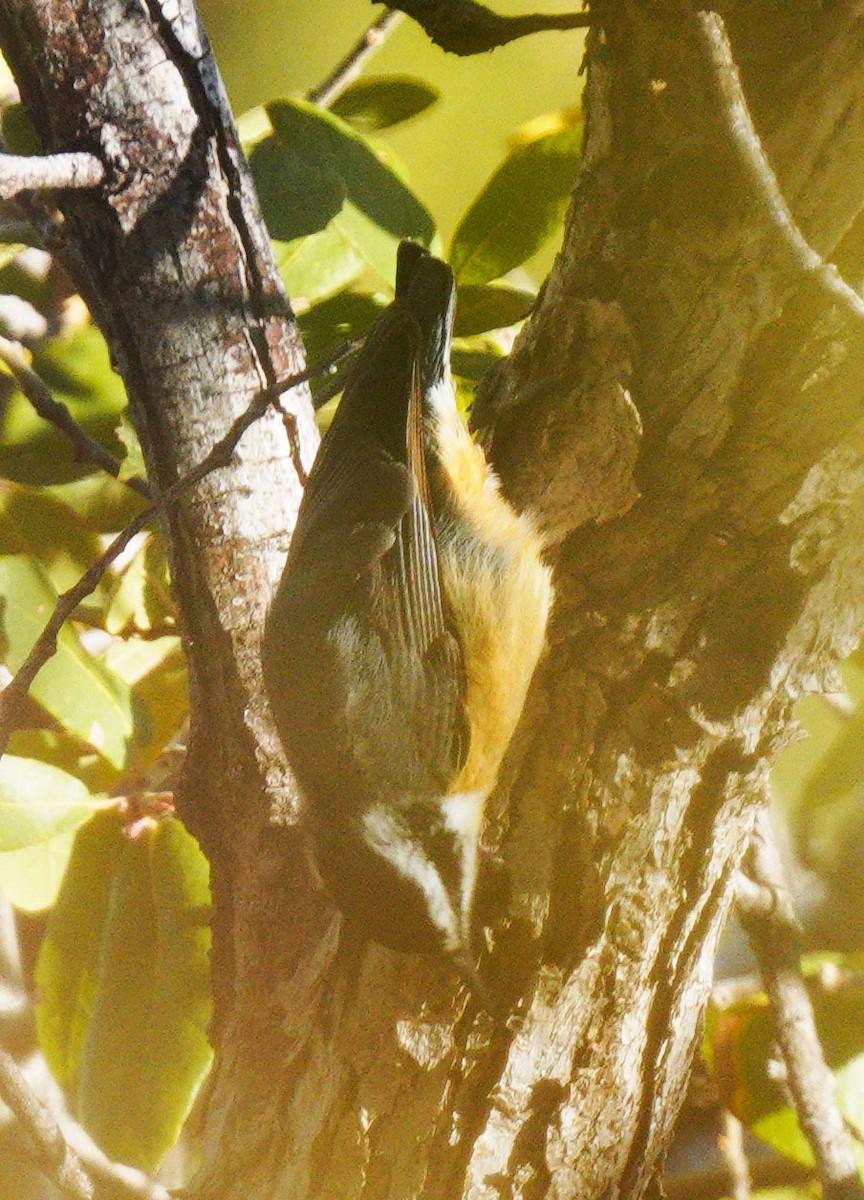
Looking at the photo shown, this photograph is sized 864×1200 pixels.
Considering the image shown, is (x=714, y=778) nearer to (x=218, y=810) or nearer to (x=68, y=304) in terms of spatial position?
(x=218, y=810)

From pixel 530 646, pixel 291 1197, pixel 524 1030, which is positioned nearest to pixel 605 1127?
pixel 524 1030

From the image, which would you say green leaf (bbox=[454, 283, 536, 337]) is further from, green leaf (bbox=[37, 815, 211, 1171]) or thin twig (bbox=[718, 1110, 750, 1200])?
thin twig (bbox=[718, 1110, 750, 1200])

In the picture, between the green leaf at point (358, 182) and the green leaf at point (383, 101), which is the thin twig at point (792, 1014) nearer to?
the green leaf at point (358, 182)

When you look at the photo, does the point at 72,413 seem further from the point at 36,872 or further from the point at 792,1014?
the point at 792,1014

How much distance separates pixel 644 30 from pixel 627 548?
0.32 metres

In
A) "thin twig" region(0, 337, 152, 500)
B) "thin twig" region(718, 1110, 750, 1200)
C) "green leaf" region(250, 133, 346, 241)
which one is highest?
"green leaf" region(250, 133, 346, 241)

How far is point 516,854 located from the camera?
2.26 feet

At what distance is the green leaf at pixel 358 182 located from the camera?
948 mm

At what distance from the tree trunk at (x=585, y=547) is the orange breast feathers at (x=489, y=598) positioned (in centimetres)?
3

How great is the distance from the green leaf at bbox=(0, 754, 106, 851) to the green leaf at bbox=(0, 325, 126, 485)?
1.03ft

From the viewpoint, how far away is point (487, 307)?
1.00 metres

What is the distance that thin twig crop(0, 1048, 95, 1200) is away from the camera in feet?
2.12

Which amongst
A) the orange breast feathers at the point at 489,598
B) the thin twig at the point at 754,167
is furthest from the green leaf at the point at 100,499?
the thin twig at the point at 754,167

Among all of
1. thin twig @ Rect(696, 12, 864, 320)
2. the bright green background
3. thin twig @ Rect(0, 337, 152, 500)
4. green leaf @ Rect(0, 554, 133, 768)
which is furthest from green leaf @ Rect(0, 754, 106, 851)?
the bright green background
